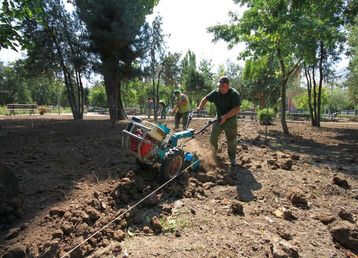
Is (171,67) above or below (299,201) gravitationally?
above

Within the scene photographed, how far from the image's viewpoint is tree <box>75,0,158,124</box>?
38.1 feet

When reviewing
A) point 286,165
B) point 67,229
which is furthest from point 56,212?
point 286,165

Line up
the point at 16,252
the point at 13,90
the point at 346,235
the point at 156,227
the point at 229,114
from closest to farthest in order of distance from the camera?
the point at 16,252 < the point at 346,235 < the point at 156,227 < the point at 229,114 < the point at 13,90

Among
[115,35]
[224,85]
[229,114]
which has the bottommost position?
[229,114]

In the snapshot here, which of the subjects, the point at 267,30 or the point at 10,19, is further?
the point at 267,30

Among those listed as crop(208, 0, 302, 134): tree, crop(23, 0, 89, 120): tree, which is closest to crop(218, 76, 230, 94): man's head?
crop(208, 0, 302, 134): tree

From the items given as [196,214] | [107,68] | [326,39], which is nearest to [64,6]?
[107,68]

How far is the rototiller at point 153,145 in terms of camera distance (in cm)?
333

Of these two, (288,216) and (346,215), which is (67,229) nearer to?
(288,216)

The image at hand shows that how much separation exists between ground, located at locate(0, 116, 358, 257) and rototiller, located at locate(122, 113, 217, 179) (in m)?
0.34

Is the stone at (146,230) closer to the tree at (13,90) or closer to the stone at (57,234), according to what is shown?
the stone at (57,234)

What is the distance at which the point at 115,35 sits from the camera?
11547 millimetres

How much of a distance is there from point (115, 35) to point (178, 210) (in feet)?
35.8

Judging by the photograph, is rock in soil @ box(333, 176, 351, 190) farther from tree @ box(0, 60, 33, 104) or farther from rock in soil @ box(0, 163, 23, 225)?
tree @ box(0, 60, 33, 104)
